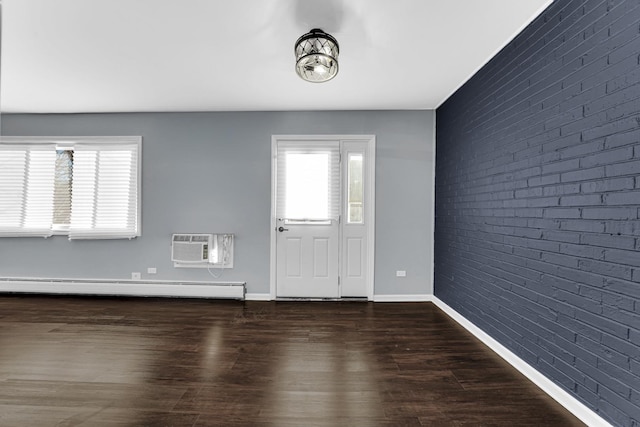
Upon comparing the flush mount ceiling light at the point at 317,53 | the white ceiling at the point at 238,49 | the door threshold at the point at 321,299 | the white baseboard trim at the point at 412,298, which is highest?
the white ceiling at the point at 238,49

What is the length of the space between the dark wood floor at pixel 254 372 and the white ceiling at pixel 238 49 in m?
2.64

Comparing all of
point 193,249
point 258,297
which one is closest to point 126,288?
point 193,249

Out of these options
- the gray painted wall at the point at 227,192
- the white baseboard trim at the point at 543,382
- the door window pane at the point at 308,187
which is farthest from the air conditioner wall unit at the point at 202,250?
the white baseboard trim at the point at 543,382

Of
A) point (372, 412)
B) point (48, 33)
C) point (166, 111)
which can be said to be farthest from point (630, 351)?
point (166, 111)

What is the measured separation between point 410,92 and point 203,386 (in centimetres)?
358

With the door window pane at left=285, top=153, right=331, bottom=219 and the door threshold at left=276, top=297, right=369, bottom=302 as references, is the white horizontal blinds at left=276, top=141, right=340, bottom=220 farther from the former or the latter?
the door threshold at left=276, top=297, right=369, bottom=302

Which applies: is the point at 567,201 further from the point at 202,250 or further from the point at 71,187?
the point at 71,187

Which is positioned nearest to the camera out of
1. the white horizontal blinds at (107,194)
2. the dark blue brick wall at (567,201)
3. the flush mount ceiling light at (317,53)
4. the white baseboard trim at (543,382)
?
the dark blue brick wall at (567,201)

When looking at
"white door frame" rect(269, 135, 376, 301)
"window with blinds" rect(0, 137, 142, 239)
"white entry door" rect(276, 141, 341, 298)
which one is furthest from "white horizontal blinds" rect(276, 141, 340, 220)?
"window with blinds" rect(0, 137, 142, 239)

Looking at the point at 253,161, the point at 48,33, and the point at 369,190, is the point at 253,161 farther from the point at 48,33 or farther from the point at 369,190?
the point at 48,33

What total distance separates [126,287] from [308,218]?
8.92 feet

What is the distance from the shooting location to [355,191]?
14.2ft

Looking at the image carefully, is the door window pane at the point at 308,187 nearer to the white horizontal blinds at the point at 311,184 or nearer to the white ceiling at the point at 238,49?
the white horizontal blinds at the point at 311,184

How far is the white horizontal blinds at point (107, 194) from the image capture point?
4.40 metres
